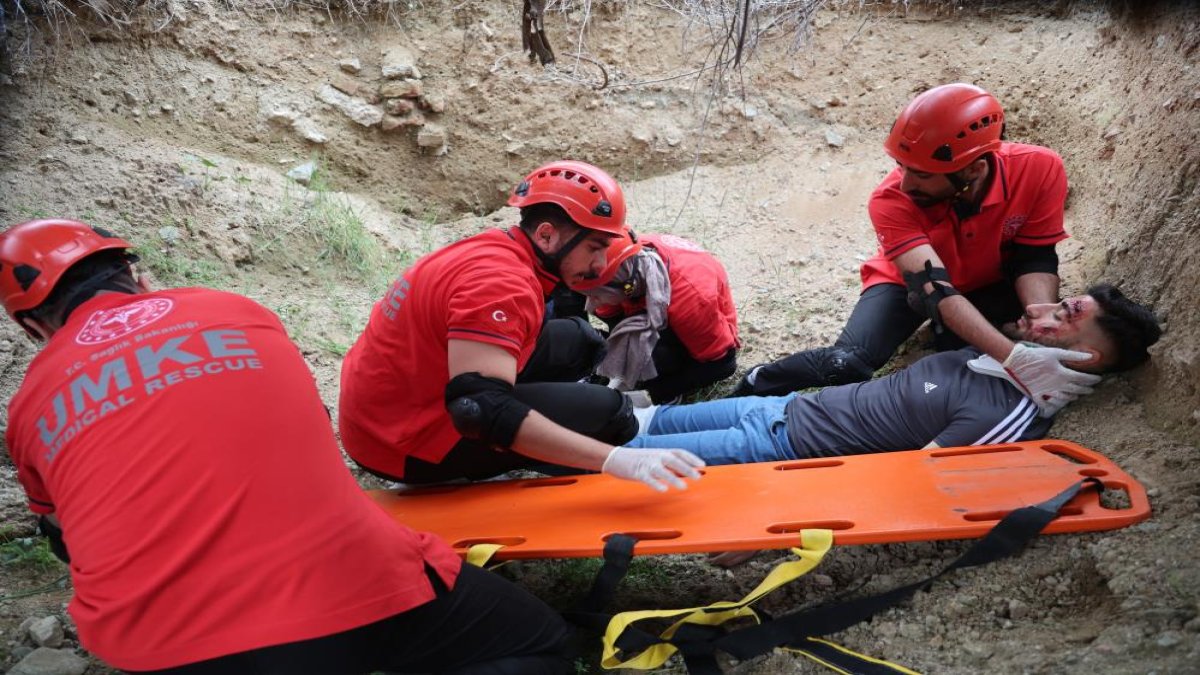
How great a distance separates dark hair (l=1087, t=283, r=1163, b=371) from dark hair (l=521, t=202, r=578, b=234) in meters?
1.82

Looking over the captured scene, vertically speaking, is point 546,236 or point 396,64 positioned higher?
point 396,64

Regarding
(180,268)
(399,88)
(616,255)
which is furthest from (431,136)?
(616,255)

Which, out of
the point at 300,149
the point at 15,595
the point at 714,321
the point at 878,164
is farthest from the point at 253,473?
the point at 878,164

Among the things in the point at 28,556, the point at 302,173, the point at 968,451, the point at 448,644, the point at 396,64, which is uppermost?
the point at 396,64

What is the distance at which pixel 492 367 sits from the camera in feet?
8.38

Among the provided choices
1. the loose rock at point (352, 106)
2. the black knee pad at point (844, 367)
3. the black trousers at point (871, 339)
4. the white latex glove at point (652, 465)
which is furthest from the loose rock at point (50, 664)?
the loose rock at point (352, 106)

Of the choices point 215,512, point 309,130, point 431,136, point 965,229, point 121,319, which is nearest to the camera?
point 215,512

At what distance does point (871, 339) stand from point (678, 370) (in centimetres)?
93

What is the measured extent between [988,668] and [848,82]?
4679 millimetres

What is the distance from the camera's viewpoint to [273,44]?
5.79 m

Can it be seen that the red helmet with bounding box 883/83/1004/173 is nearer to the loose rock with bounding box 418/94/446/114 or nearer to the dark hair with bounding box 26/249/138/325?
the dark hair with bounding box 26/249/138/325

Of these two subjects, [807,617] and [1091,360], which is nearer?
[807,617]

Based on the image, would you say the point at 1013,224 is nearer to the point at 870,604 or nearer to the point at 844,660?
the point at 870,604

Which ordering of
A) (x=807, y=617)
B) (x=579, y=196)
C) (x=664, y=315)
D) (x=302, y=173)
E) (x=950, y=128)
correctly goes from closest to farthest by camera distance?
(x=807, y=617) < (x=579, y=196) < (x=950, y=128) < (x=664, y=315) < (x=302, y=173)
